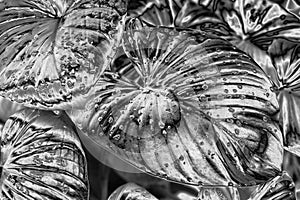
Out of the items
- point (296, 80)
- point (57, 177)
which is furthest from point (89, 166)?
point (296, 80)

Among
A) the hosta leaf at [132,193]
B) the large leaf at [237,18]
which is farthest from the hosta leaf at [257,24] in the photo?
the hosta leaf at [132,193]

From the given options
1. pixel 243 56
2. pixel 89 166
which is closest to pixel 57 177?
pixel 89 166

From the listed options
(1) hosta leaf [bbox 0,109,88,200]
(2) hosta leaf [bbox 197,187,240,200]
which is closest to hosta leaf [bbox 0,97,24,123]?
(1) hosta leaf [bbox 0,109,88,200]

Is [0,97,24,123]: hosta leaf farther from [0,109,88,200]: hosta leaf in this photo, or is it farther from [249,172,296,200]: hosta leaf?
[249,172,296,200]: hosta leaf

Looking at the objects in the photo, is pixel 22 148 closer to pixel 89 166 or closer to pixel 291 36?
pixel 89 166
